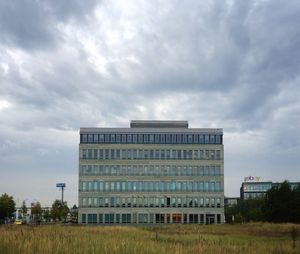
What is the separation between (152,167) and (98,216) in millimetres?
19039

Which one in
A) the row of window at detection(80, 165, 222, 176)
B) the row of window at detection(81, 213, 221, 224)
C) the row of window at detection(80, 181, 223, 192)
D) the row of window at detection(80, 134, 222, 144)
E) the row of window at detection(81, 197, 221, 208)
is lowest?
the row of window at detection(81, 213, 221, 224)

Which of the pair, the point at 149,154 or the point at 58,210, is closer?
the point at 58,210

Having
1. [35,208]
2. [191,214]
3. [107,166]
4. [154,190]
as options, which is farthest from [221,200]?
[35,208]

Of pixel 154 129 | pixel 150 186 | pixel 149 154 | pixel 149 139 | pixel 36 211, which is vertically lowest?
pixel 36 211

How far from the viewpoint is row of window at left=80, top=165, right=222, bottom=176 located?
12912 centimetres

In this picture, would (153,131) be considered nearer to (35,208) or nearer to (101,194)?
(101,194)

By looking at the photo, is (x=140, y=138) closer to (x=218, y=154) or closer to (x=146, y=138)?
(x=146, y=138)

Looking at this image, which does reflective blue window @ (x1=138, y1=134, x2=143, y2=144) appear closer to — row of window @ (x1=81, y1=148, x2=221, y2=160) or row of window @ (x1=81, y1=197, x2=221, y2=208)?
row of window @ (x1=81, y1=148, x2=221, y2=160)

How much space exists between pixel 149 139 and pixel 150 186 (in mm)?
12440

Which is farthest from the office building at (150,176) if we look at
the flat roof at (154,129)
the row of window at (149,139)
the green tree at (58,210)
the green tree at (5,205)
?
the green tree at (5,205)

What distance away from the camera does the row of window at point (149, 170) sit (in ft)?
424

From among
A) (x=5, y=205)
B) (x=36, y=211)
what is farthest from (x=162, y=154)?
(x=5, y=205)

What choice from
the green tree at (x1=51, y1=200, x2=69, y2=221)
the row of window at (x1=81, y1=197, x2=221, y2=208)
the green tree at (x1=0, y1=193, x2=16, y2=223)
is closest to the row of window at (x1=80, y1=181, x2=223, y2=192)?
the row of window at (x1=81, y1=197, x2=221, y2=208)

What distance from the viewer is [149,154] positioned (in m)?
130
